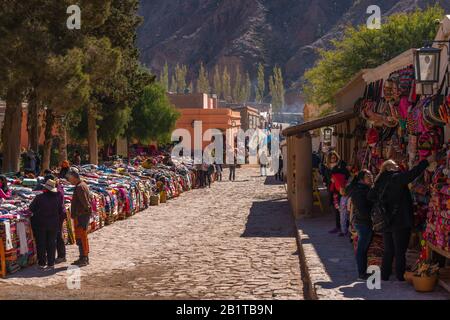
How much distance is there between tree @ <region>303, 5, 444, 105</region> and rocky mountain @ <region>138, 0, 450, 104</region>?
462 feet

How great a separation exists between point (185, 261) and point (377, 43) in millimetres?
23330

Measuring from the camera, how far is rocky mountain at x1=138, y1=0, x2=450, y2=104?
178750 millimetres

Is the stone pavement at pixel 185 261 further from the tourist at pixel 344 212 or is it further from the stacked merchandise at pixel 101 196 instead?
the tourist at pixel 344 212

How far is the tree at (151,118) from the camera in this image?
4872 centimetres

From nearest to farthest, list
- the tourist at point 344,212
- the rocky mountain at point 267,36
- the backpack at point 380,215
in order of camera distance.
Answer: the backpack at point 380,215 < the tourist at point 344,212 < the rocky mountain at point 267,36

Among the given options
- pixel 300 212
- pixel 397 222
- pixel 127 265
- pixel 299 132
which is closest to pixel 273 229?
pixel 300 212

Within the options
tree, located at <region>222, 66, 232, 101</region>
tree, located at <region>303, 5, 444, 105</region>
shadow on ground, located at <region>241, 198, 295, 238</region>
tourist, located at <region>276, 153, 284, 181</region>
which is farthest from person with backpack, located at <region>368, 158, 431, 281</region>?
tree, located at <region>222, 66, 232, 101</region>

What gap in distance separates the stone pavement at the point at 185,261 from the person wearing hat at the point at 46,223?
278 mm

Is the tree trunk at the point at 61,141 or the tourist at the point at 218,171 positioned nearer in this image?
the tree trunk at the point at 61,141

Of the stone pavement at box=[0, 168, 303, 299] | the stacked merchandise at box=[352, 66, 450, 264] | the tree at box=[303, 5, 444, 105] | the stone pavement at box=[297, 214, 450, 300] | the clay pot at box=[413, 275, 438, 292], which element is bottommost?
the stone pavement at box=[0, 168, 303, 299]

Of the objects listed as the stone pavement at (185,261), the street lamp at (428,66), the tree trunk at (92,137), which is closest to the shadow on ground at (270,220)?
the stone pavement at (185,261)

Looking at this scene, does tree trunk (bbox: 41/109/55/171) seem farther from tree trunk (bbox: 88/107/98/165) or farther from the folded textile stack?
the folded textile stack
